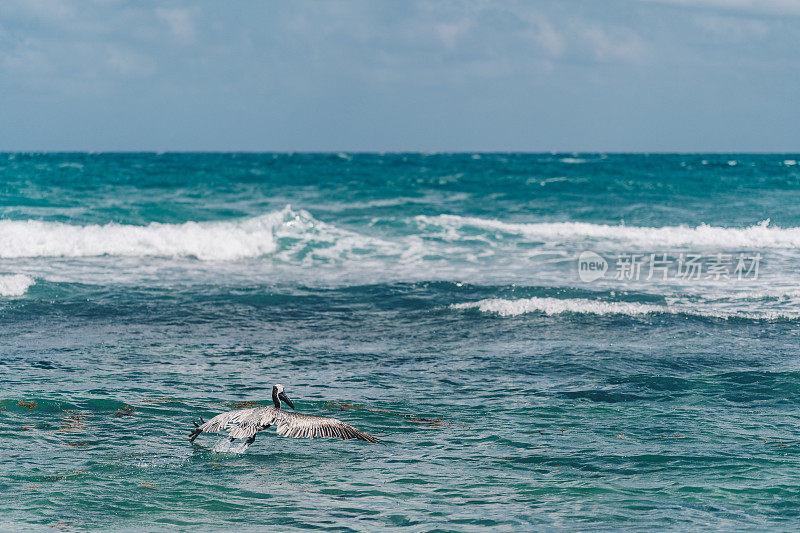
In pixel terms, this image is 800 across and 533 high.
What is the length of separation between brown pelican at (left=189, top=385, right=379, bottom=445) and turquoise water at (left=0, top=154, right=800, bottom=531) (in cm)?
45

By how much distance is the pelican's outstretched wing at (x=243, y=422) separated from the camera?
7.39 m

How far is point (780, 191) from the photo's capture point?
39.4 meters

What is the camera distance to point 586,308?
594 inches

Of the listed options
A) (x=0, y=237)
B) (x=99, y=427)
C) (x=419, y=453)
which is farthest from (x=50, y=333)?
(x=0, y=237)

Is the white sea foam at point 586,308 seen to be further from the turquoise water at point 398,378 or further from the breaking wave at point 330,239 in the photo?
the breaking wave at point 330,239

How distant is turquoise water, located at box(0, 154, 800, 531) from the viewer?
275 inches

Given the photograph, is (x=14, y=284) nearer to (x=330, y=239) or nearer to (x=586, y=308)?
(x=330, y=239)

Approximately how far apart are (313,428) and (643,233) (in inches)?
887

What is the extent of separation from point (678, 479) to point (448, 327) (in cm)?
687

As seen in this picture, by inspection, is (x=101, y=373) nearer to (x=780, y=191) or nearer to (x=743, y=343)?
(x=743, y=343)
